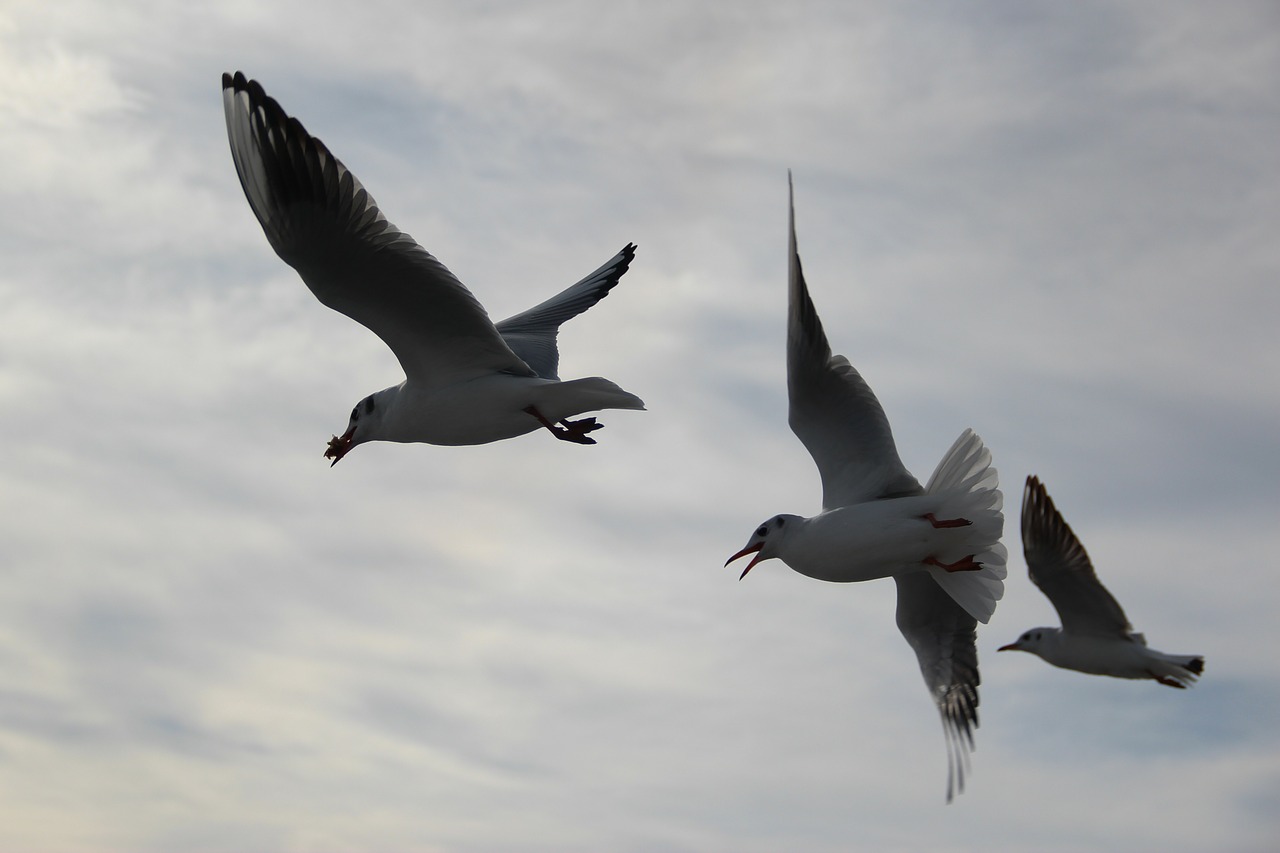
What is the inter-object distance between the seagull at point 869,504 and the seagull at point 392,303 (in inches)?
56.1

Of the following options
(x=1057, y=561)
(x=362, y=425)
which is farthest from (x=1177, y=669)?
(x=362, y=425)

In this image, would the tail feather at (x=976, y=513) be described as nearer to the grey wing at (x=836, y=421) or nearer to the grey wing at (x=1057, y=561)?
the grey wing at (x=836, y=421)

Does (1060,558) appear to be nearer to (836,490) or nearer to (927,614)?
(927,614)

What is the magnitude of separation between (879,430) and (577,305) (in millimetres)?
3380

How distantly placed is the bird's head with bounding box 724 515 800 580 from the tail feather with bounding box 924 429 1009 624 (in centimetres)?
100

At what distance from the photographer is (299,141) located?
820 centimetres

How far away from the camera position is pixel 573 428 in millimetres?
9898

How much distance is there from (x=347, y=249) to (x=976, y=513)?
445 cm

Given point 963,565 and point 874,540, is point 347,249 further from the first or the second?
point 963,565

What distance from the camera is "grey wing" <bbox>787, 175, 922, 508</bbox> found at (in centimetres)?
962

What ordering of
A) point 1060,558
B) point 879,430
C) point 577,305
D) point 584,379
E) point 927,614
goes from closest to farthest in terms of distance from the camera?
point 584,379 → point 879,430 → point 927,614 → point 577,305 → point 1060,558

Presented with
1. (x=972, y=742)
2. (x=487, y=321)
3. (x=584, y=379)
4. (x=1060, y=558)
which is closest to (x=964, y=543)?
(x=972, y=742)

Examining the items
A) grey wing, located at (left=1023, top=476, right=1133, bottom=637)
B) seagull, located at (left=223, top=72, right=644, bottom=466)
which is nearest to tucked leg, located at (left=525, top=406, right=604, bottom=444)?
seagull, located at (left=223, top=72, right=644, bottom=466)

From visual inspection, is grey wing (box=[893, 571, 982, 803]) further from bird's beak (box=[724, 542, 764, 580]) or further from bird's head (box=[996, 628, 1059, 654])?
bird's head (box=[996, 628, 1059, 654])
